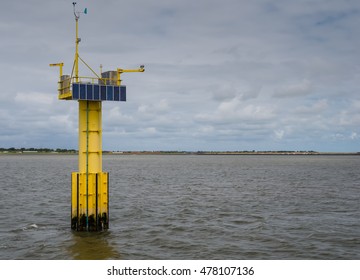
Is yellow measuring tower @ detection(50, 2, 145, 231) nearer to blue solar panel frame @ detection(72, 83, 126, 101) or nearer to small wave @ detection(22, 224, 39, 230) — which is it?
blue solar panel frame @ detection(72, 83, 126, 101)

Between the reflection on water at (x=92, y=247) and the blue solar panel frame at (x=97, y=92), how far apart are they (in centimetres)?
753

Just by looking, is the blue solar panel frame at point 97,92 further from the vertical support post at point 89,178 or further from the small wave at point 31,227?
the small wave at point 31,227

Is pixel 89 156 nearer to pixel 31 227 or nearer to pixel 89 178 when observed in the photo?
pixel 89 178

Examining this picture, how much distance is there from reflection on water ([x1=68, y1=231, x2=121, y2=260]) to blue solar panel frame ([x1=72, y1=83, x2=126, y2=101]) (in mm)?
7535

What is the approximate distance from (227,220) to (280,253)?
9.06 m

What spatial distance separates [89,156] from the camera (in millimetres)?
23203

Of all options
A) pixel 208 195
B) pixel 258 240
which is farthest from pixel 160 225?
pixel 208 195

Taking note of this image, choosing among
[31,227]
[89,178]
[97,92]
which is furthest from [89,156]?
[31,227]

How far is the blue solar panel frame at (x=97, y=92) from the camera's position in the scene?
74.1 feet

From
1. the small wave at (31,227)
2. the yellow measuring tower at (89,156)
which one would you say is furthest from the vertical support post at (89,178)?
the small wave at (31,227)

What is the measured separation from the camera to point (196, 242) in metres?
22.6

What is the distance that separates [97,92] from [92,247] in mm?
8277

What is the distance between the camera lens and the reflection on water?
20016 millimetres

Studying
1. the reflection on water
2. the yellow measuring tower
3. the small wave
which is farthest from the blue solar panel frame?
the small wave
